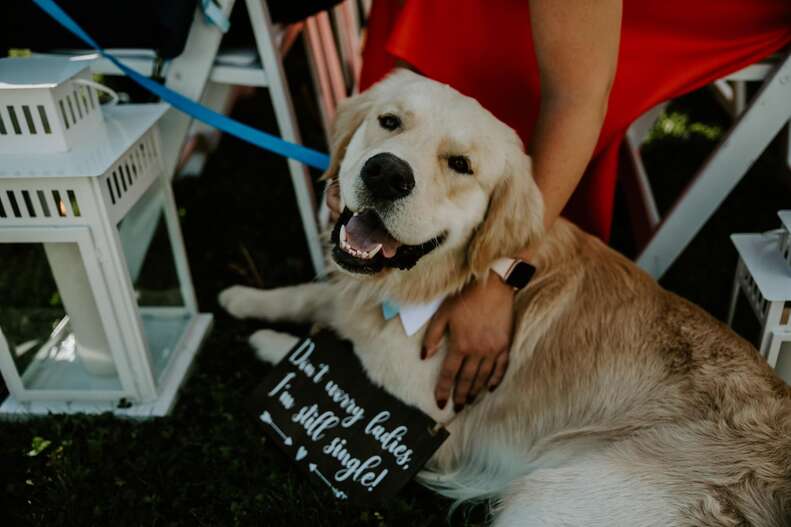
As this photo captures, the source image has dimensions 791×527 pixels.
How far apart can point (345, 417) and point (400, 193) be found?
749 millimetres

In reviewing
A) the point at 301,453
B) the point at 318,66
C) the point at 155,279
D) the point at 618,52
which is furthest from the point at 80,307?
the point at 618,52

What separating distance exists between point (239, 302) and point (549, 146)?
50.2 inches

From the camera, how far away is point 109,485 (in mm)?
1934

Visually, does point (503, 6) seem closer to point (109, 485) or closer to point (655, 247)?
point (655, 247)

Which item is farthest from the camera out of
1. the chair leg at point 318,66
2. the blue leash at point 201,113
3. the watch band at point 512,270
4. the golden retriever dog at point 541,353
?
the chair leg at point 318,66

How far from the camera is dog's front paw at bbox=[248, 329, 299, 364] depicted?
7.77 ft

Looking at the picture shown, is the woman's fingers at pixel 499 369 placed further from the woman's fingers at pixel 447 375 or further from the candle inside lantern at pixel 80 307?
the candle inside lantern at pixel 80 307

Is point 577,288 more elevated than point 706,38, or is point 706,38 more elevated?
point 706,38

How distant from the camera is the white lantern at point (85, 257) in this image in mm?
1752

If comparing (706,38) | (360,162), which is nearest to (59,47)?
(360,162)

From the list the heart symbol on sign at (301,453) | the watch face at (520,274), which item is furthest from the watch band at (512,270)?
the heart symbol on sign at (301,453)

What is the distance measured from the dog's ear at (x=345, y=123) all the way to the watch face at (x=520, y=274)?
545 millimetres

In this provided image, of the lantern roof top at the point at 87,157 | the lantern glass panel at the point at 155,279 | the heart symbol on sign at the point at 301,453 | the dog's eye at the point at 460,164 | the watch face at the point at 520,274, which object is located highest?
the lantern roof top at the point at 87,157

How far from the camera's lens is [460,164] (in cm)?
171
